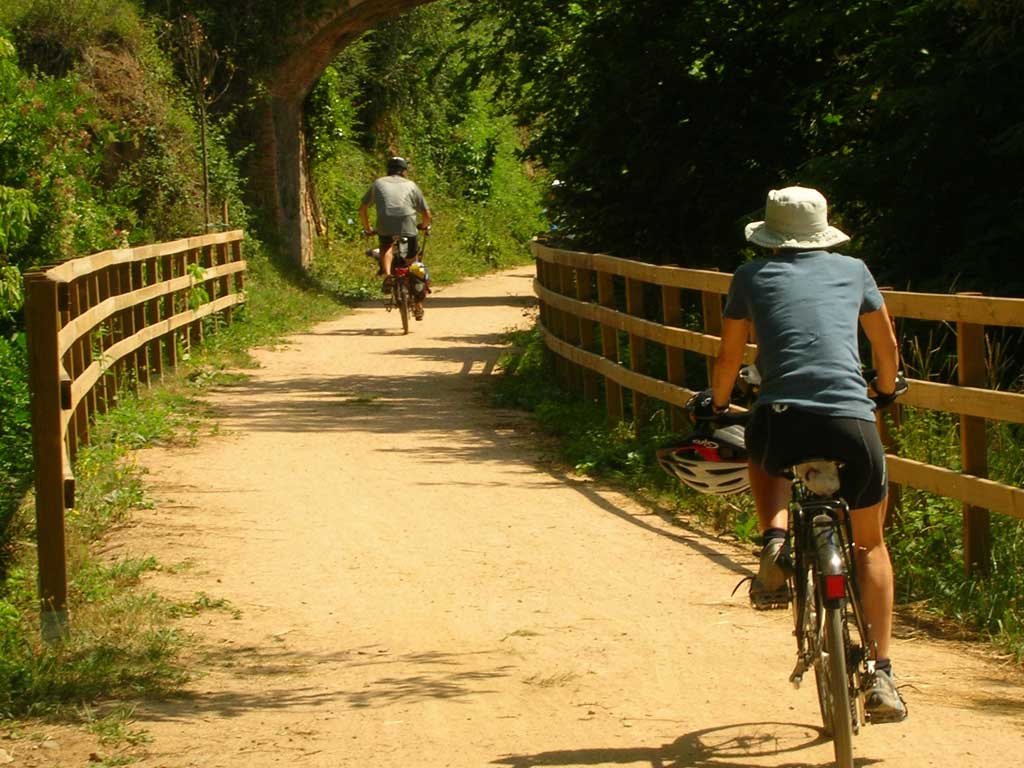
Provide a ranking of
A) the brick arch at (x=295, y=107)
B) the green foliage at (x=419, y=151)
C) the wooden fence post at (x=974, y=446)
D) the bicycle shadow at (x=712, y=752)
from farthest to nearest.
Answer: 1. the green foliage at (x=419, y=151)
2. the brick arch at (x=295, y=107)
3. the wooden fence post at (x=974, y=446)
4. the bicycle shadow at (x=712, y=752)

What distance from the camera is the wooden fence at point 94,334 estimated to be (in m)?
6.36

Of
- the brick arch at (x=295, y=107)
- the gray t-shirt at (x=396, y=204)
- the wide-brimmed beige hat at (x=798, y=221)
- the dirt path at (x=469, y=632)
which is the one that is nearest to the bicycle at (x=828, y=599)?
the dirt path at (x=469, y=632)

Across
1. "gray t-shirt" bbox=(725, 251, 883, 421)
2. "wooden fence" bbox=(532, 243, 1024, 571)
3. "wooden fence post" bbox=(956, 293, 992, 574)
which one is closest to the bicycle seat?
"gray t-shirt" bbox=(725, 251, 883, 421)

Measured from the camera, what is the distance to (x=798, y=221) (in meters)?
4.77

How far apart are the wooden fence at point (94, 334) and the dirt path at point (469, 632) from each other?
643mm

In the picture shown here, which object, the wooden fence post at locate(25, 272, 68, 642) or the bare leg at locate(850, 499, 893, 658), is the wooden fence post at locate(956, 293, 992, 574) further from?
the wooden fence post at locate(25, 272, 68, 642)

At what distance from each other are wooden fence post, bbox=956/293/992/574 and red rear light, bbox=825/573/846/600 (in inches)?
94.5

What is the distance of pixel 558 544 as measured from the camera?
8039mm

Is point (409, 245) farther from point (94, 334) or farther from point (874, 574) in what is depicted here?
point (874, 574)

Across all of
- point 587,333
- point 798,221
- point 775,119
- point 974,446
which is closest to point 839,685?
point 798,221

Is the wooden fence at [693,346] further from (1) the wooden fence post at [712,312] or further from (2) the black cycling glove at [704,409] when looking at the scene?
(2) the black cycling glove at [704,409]

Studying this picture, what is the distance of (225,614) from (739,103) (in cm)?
998

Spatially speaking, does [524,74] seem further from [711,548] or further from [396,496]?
[711,548]

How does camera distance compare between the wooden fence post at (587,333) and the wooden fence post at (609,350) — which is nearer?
the wooden fence post at (609,350)
